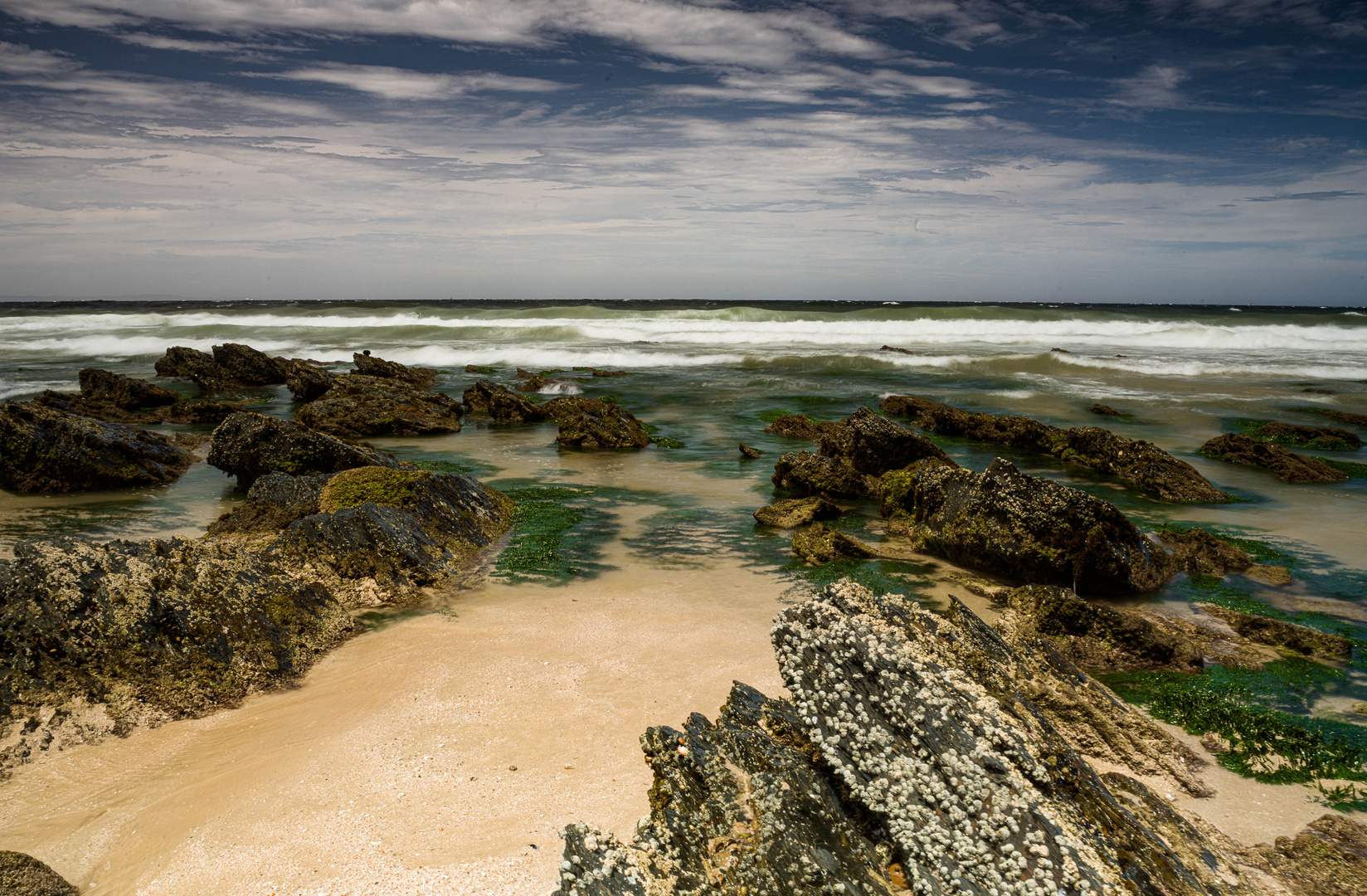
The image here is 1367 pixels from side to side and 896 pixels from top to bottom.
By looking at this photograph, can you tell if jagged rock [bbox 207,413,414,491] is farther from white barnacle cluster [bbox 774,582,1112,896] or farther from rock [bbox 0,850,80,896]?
white barnacle cluster [bbox 774,582,1112,896]

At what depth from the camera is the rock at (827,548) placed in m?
7.61

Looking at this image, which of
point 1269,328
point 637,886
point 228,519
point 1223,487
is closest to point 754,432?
point 1223,487

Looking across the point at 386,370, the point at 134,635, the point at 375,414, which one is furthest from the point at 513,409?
the point at 134,635

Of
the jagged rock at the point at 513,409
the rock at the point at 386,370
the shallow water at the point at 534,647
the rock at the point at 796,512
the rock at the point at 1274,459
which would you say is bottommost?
the shallow water at the point at 534,647

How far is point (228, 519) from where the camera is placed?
26.5 ft

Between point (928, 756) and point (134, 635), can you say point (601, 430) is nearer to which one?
point (134, 635)

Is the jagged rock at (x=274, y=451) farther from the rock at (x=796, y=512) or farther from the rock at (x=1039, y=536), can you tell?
the rock at (x=1039, y=536)

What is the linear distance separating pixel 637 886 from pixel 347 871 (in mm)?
1358

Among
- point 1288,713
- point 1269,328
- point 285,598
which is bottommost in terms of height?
point 1288,713

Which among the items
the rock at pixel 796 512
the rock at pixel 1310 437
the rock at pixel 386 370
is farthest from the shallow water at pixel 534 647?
the rock at pixel 386 370

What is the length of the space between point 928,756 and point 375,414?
14.4 meters

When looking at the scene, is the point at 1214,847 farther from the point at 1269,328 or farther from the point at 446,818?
the point at 1269,328

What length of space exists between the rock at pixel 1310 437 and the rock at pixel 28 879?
57.5 feet

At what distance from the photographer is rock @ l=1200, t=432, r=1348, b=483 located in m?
11.5
